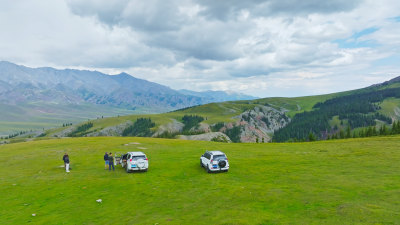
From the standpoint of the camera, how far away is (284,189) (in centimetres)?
2500

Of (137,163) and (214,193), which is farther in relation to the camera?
(137,163)

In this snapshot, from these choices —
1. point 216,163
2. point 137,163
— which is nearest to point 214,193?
point 216,163

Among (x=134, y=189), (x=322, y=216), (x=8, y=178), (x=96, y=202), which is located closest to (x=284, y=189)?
(x=322, y=216)

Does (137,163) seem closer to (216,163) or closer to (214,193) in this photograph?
(216,163)

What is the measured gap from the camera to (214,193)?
82.4 ft

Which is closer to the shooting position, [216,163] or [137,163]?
[216,163]

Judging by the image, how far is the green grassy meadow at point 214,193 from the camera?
59.4 feet

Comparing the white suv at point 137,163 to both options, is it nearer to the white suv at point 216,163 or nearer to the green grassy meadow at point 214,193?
the green grassy meadow at point 214,193

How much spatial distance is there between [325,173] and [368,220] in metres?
17.2

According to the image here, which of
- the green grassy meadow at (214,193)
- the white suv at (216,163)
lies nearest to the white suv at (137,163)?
the green grassy meadow at (214,193)

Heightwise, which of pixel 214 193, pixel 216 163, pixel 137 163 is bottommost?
pixel 214 193

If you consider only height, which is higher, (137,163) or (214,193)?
(137,163)

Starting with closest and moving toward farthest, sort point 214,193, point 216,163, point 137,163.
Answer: point 214,193
point 216,163
point 137,163

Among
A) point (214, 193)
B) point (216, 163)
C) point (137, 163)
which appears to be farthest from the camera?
point (137, 163)
